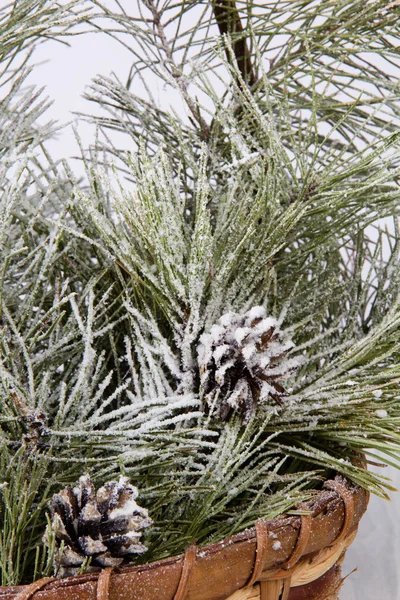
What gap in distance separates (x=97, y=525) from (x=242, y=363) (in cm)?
11

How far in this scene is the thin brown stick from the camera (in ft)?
1.65

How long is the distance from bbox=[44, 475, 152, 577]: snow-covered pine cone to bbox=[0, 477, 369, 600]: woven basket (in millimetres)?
14

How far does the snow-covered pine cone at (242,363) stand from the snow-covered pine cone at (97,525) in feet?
0.23

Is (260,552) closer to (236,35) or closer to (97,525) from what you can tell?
(97,525)

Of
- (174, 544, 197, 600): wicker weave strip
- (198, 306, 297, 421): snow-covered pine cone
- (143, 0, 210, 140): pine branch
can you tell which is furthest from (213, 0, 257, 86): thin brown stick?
(174, 544, 197, 600): wicker weave strip

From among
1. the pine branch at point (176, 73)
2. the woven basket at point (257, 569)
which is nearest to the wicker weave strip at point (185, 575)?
the woven basket at point (257, 569)

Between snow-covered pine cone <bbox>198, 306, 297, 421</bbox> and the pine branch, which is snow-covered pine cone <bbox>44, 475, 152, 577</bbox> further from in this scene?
the pine branch

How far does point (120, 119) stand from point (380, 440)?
288 millimetres

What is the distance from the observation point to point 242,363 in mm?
359

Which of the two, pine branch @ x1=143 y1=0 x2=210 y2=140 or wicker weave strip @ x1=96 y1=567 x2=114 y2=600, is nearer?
wicker weave strip @ x1=96 y1=567 x2=114 y2=600

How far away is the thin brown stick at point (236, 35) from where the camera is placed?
1.65ft

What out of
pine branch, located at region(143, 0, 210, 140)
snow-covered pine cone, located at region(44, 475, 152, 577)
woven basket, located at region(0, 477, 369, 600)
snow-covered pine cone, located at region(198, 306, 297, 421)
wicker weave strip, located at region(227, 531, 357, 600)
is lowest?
wicker weave strip, located at region(227, 531, 357, 600)

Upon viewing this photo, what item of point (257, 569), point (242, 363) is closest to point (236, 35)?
point (242, 363)

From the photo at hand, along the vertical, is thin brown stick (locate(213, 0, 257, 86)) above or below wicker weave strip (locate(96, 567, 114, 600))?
above
